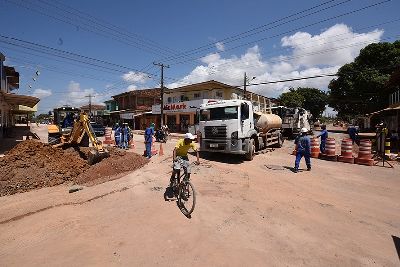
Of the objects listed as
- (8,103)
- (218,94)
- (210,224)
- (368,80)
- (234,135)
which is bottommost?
(210,224)

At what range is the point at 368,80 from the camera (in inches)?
1580

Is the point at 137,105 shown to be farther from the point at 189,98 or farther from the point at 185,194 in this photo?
the point at 185,194

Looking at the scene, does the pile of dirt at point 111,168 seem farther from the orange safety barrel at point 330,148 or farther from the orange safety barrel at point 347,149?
the orange safety barrel at point 347,149

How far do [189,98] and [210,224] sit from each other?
3616 cm

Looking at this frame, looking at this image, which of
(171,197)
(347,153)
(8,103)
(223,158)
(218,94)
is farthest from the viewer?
(218,94)

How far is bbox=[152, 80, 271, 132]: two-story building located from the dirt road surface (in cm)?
2772

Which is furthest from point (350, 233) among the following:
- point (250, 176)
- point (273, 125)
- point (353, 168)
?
point (273, 125)

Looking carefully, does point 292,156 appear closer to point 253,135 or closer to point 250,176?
point 253,135

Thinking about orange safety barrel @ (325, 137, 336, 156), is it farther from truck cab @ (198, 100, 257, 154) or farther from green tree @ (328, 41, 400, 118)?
green tree @ (328, 41, 400, 118)

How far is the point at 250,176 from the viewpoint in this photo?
10727 millimetres

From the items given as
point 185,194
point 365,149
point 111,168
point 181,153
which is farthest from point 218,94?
point 185,194

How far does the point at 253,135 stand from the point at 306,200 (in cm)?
686

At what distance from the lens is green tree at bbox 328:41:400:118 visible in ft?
129

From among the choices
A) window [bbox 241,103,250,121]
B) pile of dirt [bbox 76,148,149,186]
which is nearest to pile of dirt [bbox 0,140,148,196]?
pile of dirt [bbox 76,148,149,186]
